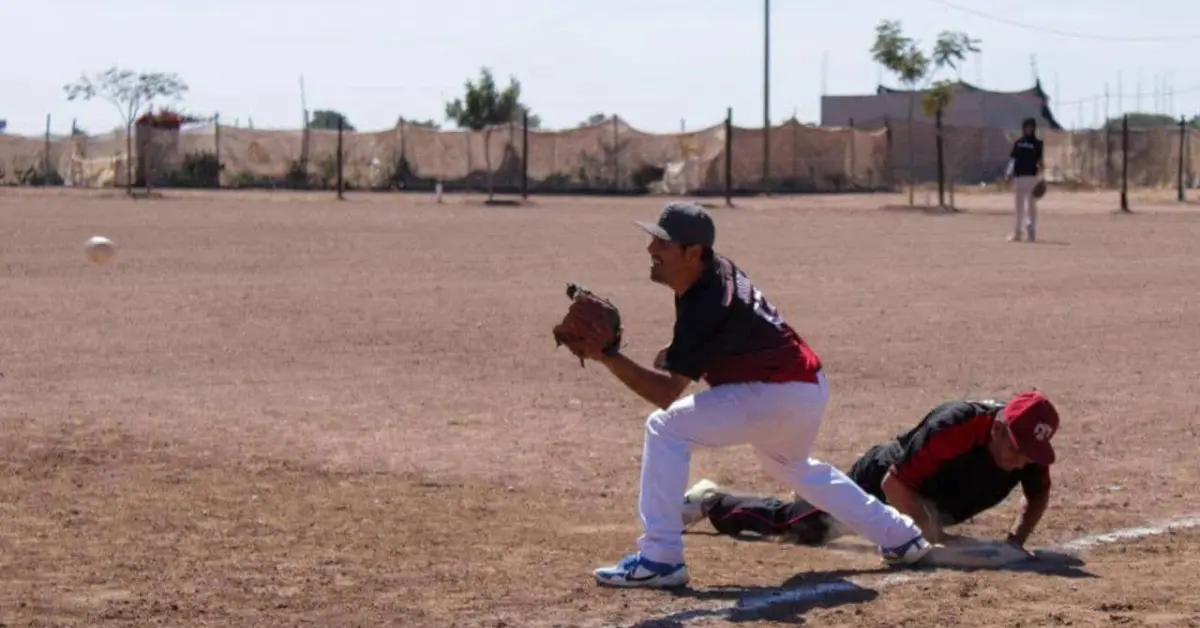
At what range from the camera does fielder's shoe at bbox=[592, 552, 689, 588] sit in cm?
704

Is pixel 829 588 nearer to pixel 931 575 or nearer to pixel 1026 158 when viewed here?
pixel 931 575

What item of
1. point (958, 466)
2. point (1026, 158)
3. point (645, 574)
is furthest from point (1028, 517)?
point (1026, 158)

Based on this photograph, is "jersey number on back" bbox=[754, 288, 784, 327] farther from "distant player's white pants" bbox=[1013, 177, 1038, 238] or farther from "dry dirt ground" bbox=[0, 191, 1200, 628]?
"distant player's white pants" bbox=[1013, 177, 1038, 238]

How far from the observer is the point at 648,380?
279 inches

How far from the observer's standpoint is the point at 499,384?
13.2 meters

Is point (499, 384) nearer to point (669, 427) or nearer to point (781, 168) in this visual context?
point (669, 427)

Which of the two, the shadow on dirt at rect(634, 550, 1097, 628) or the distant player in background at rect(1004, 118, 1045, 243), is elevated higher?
the distant player in background at rect(1004, 118, 1045, 243)

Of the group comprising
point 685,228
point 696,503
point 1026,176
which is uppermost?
point 1026,176

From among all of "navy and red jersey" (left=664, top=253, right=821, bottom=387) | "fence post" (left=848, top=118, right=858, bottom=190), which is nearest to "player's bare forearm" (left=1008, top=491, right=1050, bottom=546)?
"navy and red jersey" (left=664, top=253, right=821, bottom=387)

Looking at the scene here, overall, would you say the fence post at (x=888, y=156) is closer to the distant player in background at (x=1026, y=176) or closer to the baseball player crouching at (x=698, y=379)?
the distant player in background at (x=1026, y=176)

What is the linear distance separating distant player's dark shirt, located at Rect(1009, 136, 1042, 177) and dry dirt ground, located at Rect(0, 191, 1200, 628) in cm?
327

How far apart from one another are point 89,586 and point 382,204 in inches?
1343

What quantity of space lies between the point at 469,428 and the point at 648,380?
437cm

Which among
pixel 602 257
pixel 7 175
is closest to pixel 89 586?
pixel 602 257
